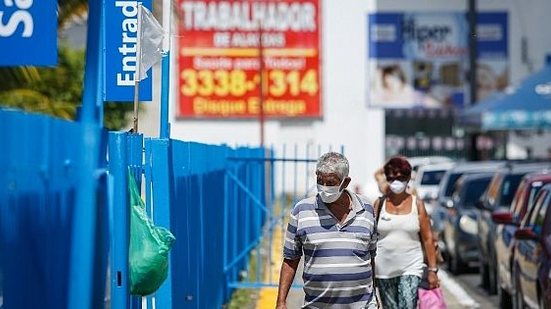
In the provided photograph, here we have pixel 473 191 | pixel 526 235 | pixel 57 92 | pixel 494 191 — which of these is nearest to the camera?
pixel 526 235

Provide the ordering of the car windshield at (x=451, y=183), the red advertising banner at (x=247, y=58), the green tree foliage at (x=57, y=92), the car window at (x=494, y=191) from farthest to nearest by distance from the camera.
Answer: the red advertising banner at (x=247, y=58) < the car windshield at (x=451, y=183) < the green tree foliage at (x=57, y=92) < the car window at (x=494, y=191)

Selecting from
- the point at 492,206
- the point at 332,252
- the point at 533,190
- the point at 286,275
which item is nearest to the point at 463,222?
the point at 492,206

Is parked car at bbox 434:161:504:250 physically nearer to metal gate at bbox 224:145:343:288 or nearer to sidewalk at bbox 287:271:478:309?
metal gate at bbox 224:145:343:288

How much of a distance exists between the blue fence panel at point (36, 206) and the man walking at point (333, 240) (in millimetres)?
1750

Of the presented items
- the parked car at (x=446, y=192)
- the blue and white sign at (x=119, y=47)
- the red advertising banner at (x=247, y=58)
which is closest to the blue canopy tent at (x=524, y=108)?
the parked car at (x=446, y=192)

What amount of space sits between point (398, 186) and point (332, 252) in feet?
8.41

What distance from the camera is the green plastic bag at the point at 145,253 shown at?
7.95 metres

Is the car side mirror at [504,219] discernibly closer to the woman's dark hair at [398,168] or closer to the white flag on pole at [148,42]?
the woman's dark hair at [398,168]

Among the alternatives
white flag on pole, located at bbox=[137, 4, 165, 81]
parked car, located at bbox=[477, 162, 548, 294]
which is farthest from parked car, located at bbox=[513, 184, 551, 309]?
white flag on pole, located at bbox=[137, 4, 165, 81]

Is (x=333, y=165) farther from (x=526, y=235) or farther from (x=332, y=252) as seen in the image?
(x=526, y=235)

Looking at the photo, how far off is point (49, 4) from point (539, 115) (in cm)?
2619

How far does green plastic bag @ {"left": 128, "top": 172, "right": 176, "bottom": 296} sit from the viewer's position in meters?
7.95

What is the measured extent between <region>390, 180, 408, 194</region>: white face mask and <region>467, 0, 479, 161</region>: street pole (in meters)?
33.8

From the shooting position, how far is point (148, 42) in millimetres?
9570
